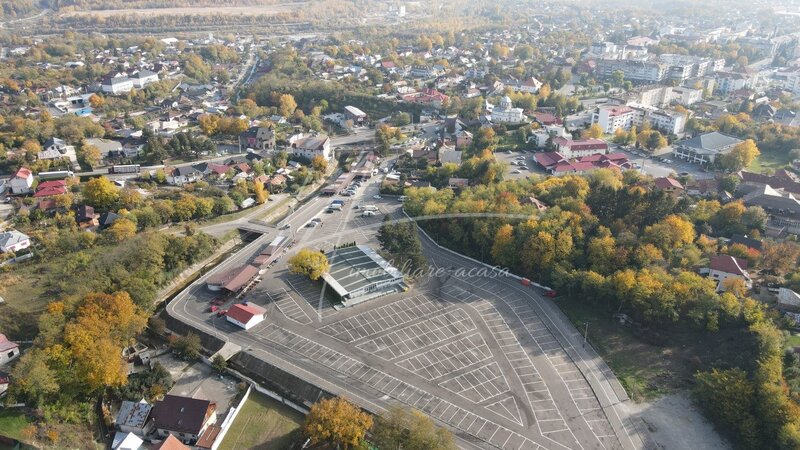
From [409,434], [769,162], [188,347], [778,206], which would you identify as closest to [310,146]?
[188,347]

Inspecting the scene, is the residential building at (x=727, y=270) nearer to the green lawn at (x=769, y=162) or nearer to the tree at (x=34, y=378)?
the green lawn at (x=769, y=162)

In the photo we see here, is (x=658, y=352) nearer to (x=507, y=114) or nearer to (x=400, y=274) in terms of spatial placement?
(x=400, y=274)

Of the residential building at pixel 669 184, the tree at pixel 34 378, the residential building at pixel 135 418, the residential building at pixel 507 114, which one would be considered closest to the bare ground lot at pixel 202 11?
the residential building at pixel 507 114

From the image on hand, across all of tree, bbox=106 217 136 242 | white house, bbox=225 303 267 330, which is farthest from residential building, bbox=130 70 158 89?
white house, bbox=225 303 267 330

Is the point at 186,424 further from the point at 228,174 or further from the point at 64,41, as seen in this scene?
the point at 64,41

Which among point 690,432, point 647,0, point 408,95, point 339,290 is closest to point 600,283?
point 690,432
